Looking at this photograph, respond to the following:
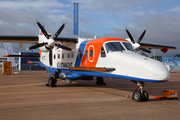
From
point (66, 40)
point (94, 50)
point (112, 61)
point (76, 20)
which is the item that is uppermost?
point (76, 20)

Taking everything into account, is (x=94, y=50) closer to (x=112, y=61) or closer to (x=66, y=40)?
(x=112, y=61)

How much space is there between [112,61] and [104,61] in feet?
2.60

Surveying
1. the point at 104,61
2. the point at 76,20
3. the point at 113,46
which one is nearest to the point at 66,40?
the point at 104,61

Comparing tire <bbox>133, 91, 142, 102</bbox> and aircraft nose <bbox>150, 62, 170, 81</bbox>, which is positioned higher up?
aircraft nose <bbox>150, 62, 170, 81</bbox>

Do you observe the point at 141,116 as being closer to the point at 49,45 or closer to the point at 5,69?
the point at 49,45

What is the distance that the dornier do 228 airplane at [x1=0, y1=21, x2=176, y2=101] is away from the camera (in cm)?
816

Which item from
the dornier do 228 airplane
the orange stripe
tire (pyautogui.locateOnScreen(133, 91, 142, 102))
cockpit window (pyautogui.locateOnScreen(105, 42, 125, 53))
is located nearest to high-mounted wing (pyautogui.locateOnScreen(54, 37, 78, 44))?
the dornier do 228 airplane

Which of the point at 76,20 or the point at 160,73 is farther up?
the point at 76,20

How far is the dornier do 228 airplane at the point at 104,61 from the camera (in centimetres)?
816

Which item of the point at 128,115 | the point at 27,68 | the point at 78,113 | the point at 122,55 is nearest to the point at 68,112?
the point at 78,113

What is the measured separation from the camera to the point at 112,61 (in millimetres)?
10047

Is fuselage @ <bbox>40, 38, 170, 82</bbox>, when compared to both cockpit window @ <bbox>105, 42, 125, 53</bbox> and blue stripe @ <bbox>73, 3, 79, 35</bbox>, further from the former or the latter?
blue stripe @ <bbox>73, 3, 79, 35</bbox>

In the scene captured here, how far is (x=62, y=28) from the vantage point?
567 inches

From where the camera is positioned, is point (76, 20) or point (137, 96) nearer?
point (137, 96)
